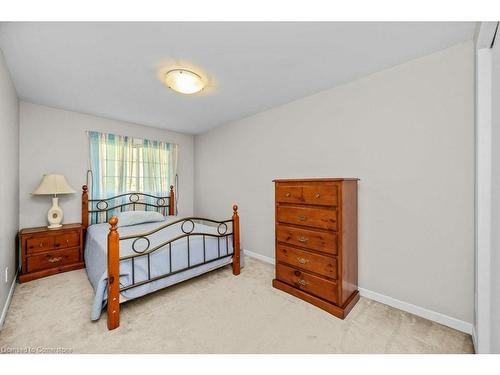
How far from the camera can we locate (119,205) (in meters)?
3.65

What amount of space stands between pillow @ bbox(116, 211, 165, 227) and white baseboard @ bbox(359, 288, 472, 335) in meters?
3.22

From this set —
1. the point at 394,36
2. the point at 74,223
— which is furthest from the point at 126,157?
the point at 394,36

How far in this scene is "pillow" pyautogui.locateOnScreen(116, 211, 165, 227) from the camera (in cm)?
320

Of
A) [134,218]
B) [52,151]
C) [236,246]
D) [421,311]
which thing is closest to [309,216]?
[236,246]

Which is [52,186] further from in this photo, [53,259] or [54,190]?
[53,259]

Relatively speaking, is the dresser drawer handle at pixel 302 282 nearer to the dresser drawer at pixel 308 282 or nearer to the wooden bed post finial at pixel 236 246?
the dresser drawer at pixel 308 282

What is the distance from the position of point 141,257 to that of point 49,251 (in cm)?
172

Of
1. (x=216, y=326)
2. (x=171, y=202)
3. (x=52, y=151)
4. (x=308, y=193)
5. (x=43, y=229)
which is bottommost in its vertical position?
(x=216, y=326)

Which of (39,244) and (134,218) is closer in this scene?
(39,244)

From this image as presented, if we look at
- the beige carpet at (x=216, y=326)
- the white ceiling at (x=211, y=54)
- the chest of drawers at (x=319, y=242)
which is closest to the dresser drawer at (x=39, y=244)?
the beige carpet at (x=216, y=326)

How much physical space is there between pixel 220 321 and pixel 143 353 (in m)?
0.61

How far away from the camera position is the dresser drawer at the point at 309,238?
1.93m

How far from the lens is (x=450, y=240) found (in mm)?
1732

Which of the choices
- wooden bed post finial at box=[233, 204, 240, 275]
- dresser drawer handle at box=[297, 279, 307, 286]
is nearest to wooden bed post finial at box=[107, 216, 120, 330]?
wooden bed post finial at box=[233, 204, 240, 275]
